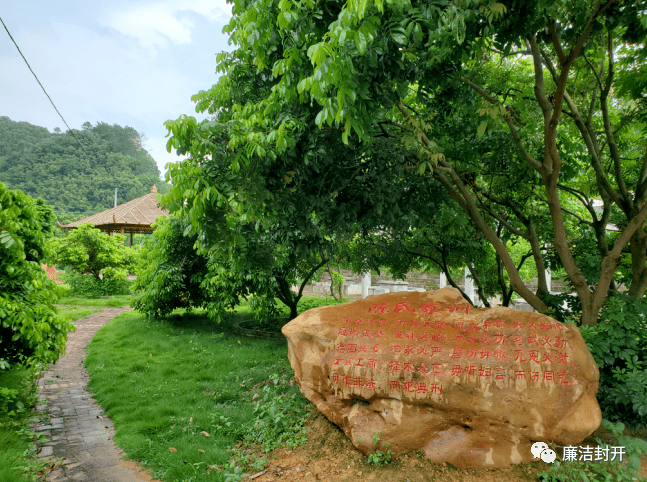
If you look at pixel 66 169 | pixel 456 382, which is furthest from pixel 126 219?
pixel 66 169

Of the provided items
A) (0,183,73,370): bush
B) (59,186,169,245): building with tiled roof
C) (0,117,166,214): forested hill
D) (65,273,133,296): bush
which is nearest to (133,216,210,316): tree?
(0,183,73,370): bush

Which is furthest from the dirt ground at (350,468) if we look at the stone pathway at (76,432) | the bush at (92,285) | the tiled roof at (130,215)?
the tiled roof at (130,215)

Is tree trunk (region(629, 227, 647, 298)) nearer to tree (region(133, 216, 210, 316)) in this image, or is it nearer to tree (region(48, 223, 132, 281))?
tree (region(133, 216, 210, 316))

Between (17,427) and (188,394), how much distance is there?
86.2 inches

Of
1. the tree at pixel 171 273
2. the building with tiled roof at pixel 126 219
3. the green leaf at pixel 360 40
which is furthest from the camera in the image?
the building with tiled roof at pixel 126 219

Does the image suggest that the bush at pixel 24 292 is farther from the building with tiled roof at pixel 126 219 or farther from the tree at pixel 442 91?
the building with tiled roof at pixel 126 219

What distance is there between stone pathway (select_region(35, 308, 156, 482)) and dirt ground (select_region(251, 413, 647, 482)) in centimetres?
154

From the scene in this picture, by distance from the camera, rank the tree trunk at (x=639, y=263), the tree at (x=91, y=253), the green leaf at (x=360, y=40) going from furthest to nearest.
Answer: the tree at (x=91, y=253) < the tree trunk at (x=639, y=263) < the green leaf at (x=360, y=40)

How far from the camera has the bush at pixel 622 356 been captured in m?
4.20

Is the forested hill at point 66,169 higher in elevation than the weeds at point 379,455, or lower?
higher

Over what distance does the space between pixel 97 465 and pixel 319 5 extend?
554cm

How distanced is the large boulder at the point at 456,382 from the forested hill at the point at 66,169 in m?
40.4

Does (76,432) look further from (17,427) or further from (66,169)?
(66,169)

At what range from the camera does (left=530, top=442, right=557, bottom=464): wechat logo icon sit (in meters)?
3.89
